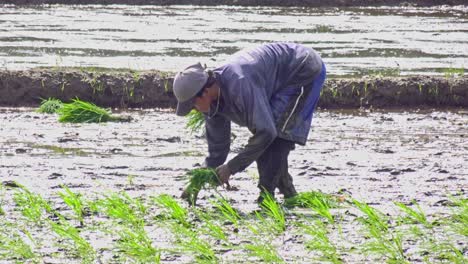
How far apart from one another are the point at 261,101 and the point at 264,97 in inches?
3.7

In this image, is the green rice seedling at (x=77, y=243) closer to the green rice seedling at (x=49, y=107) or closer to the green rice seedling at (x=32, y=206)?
the green rice seedling at (x=32, y=206)

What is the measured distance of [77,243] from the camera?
5059mm

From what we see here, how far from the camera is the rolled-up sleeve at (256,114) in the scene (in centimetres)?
554

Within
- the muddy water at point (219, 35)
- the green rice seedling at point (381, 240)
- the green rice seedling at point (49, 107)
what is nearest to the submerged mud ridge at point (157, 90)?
the green rice seedling at point (49, 107)

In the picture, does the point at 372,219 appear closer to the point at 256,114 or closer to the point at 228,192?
the point at 256,114

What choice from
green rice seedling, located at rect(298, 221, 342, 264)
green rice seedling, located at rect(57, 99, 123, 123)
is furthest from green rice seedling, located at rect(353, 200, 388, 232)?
green rice seedling, located at rect(57, 99, 123, 123)

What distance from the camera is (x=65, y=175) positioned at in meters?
7.03

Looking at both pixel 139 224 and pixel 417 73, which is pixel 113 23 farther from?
pixel 139 224

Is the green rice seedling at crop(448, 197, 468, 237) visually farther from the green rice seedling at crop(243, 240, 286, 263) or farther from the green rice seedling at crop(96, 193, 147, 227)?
the green rice seedling at crop(96, 193, 147, 227)

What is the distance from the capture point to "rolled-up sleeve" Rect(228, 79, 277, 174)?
5.54 m

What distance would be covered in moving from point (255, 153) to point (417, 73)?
674cm

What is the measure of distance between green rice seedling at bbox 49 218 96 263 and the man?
951mm

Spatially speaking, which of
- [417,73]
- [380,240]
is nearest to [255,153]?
[380,240]

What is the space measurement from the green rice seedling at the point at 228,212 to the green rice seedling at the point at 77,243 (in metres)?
0.77
